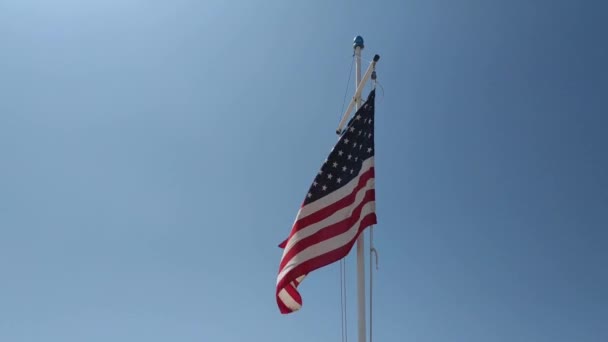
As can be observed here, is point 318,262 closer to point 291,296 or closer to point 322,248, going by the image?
point 322,248

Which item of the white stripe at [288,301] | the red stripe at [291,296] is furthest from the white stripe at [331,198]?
the white stripe at [288,301]

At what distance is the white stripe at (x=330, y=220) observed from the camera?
812 centimetres

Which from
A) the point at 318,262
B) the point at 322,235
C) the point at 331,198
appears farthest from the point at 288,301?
the point at 331,198

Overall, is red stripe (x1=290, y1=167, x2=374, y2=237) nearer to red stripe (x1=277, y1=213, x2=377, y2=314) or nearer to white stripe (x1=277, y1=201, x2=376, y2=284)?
white stripe (x1=277, y1=201, x2=376, y2=284)

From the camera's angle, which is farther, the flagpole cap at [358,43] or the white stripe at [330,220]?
the flagpole cap at [358,43]

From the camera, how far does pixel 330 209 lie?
8336 mm

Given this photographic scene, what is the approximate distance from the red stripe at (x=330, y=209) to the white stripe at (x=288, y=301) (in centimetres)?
126

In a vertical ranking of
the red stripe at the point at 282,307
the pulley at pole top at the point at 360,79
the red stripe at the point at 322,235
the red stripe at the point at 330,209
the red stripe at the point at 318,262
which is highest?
the pulley at pole top at the point at 360,79

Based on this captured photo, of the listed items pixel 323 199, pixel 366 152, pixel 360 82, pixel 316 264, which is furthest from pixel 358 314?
pixel 360 82

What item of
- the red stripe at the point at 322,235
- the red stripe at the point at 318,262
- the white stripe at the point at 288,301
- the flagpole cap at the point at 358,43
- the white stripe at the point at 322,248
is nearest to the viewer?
the red stripe at the point at 318,262

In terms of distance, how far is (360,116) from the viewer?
29.1ft

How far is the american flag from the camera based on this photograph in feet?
26.1

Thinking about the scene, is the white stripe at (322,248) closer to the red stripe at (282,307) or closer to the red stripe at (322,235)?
the red stripe at (322,235)

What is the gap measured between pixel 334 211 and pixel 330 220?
0.66 feet
